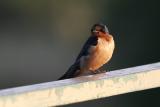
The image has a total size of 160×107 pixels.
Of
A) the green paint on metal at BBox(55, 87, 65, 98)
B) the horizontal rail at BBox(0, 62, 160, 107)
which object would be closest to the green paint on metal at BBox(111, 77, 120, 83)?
the horizontal rail at BBox(0, 62, 160, 107)

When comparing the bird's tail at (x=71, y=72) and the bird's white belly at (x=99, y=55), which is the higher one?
the bird's white belly at (x=99, y=55)

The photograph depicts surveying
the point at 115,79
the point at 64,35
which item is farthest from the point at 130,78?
the point at 64,35

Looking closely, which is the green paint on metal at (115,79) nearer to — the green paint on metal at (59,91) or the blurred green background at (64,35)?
the green paint on metal at (59,91)

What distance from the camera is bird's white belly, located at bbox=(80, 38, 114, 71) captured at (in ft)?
8.21

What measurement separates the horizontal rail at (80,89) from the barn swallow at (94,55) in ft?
3.63

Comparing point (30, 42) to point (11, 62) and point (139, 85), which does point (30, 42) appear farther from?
point (139, 85)

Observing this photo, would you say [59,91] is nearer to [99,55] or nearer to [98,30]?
[99,55]

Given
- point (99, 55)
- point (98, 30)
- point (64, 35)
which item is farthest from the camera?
point (64, 35)

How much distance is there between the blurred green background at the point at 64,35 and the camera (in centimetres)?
501

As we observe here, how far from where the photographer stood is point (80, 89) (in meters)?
1.29

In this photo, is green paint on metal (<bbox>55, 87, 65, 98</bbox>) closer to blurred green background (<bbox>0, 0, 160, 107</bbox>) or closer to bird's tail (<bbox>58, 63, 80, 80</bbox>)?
bird's tail (<bbox>58, 63, 80, 80</bbox>)

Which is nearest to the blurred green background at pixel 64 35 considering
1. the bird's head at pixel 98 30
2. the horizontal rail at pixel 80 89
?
the bird's head at pixel 98 30

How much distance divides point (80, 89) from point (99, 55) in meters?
1.23

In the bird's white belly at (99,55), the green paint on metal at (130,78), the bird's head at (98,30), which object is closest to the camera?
the green paint on metal at (130,78)
